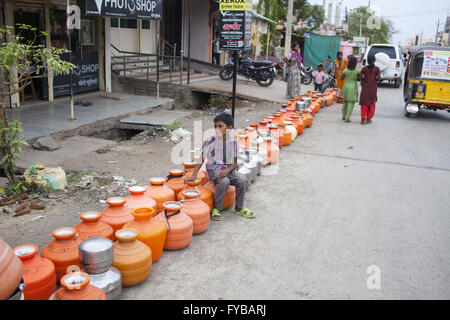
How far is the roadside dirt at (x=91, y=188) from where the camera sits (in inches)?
160

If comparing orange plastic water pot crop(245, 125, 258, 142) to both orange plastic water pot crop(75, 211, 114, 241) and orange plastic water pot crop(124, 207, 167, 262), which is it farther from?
orange plastic water pot crop(75, 211, 114, 241)

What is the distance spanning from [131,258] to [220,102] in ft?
31.1

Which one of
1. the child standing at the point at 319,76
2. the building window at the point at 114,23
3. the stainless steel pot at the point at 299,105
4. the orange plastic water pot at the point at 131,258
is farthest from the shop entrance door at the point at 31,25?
the child standing at the point at 319,76

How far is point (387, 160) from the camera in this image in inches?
282

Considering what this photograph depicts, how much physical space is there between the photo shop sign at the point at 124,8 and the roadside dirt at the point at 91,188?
3096 mm

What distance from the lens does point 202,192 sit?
435cm

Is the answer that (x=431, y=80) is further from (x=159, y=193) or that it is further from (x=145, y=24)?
(x=159, y=193)

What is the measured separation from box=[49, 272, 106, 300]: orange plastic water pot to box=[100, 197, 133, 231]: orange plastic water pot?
89 cm

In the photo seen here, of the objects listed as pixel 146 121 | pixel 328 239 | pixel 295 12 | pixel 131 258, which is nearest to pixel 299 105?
pixel 146 121

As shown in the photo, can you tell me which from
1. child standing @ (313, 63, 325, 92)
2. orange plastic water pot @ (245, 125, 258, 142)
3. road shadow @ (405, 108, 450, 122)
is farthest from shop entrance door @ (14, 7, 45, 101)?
road shadow @ (405, 108, 450, 122)

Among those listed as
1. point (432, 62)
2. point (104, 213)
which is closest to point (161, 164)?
point (104, 213)

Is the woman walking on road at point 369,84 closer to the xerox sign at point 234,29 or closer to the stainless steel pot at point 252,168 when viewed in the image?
the xerox sign at point 234,29
